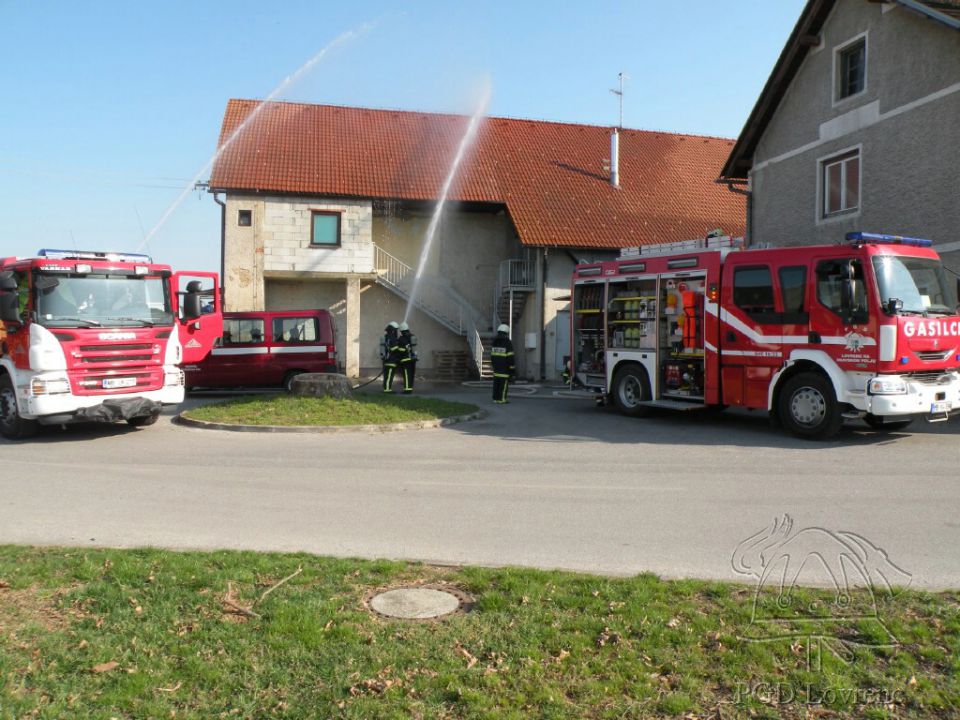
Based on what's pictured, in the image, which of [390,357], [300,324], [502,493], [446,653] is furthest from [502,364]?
[446,653]

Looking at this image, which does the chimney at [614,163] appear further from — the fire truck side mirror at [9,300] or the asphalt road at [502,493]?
the fire truck side mirror at [9,300]

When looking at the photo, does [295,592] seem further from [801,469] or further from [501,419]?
[501,419]

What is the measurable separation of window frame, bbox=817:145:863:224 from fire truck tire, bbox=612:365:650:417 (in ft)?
20.4

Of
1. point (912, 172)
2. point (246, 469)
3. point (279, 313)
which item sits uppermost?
point (912, 172)

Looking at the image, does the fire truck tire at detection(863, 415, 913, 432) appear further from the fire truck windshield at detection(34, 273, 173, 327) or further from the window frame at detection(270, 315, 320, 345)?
the window frame at detection(270, 315, 320, 345)

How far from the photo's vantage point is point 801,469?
9.41m

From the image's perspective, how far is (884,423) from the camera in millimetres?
12984

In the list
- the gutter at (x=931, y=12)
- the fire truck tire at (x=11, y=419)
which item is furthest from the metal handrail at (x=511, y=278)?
the fire truck tire at (x=11, y=419)

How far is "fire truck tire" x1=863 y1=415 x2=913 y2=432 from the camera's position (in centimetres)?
1238

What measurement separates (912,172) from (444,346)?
15722mm

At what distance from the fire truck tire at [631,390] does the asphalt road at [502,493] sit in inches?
67.9

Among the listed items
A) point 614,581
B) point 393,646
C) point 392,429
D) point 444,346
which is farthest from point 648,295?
point 444,346

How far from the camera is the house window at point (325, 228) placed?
25625 millimetres

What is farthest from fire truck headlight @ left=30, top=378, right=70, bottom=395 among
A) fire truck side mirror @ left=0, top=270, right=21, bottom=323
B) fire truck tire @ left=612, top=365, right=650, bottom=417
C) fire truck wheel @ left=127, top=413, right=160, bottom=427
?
fire truck tire @ left=612, top=365, right=650, bottom=417
